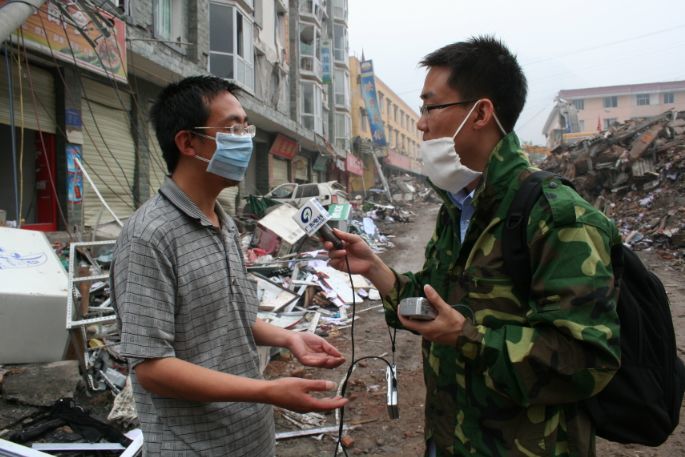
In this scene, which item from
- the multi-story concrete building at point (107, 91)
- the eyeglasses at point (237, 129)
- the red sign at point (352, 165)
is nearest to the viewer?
the eyeglasses at point (237, 129)

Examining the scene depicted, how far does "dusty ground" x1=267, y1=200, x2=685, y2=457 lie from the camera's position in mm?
3318

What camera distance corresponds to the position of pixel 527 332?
1.16 metres

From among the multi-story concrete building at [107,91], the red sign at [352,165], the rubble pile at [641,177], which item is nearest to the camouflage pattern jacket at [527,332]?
the multi-story concrete building at [107,91]

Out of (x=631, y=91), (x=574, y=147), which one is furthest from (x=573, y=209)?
(x=631, y=91)

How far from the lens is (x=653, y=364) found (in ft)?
4.11

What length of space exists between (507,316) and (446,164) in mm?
570

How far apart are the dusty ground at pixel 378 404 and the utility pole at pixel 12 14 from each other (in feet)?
14.2

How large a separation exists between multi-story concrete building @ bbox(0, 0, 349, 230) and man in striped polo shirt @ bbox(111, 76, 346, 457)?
4.94m

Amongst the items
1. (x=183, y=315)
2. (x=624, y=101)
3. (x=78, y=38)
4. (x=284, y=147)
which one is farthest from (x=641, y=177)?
(x=624, y=101)

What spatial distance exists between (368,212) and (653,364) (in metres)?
19.1

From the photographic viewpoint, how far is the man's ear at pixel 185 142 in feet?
5.03

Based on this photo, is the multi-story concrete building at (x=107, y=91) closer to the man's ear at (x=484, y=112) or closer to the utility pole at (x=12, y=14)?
the utility pole at (x=12, y=14)

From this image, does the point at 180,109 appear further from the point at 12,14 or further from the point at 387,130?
the point at 387,130

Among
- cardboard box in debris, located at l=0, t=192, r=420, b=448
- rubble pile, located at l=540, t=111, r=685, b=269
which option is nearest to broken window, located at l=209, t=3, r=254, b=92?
cardboard box in debris, located at l=0, t=192, r=420, b=448
